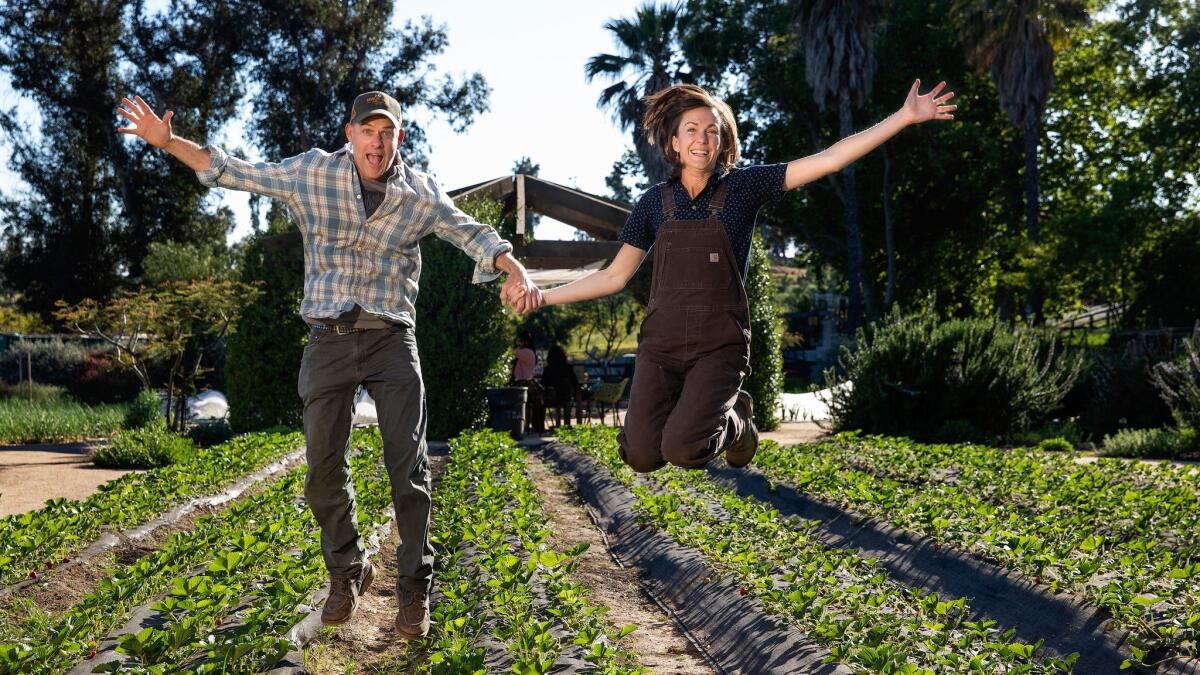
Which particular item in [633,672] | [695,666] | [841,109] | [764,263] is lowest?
[695,666]

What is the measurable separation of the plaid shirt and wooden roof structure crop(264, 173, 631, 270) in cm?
1118

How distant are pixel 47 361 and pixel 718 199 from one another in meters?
25.9

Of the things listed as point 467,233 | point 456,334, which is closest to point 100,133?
point 456,334

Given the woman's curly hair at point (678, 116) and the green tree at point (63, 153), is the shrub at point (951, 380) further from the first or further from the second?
the green tree at point (63, 153)

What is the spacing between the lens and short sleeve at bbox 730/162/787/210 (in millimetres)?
4535

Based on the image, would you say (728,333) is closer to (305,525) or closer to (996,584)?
(996,584)

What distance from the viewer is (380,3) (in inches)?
1326

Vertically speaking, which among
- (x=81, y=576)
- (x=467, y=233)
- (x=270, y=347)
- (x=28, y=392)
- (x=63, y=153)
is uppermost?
(x=63, y=153)

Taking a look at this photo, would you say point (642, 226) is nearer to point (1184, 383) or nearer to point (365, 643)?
point (365, 643)

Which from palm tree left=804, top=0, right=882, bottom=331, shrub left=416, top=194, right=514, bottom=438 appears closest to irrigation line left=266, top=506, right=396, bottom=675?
shrub left=416, top=194, right=514, bottom=438

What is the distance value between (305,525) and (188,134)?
1145 inches

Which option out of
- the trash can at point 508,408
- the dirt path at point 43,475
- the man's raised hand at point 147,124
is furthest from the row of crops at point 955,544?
the dirt path at point 43,475

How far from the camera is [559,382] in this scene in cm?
1750

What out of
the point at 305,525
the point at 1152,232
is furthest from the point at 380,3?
the point at 305,525
